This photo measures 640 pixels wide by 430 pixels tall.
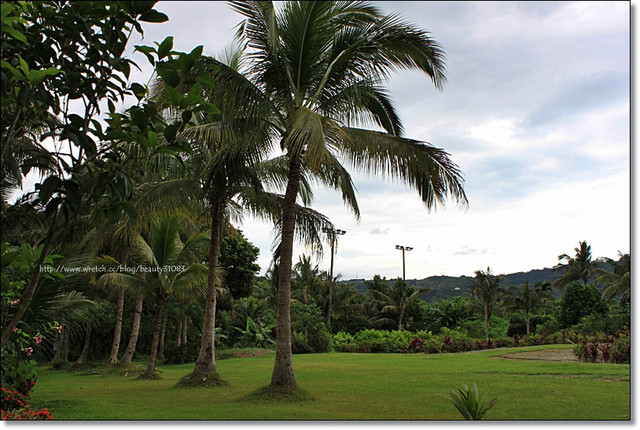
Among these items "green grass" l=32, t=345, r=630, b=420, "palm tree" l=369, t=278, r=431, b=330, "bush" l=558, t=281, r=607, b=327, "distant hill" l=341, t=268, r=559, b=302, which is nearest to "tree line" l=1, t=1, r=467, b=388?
"green grass" l=32, t=345, r=630, b=420

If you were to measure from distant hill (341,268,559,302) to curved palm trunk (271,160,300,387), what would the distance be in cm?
2743

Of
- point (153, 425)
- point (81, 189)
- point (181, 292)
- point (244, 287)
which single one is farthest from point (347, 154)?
point (244, 287)

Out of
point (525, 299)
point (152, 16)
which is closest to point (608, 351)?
point (152, 16)

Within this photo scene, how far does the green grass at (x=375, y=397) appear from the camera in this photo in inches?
222

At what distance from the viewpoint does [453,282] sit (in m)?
45.2

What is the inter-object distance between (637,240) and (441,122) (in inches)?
142

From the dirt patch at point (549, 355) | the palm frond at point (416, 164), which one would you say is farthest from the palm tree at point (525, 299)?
the palm frond at point (416, 164)

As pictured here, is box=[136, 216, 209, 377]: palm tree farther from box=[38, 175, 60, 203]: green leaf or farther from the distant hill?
the distant hill

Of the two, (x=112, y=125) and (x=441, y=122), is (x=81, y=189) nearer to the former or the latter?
(x=112, y=125)

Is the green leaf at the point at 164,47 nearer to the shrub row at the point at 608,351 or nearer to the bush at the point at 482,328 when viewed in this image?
the shrub row at the point at 608,351

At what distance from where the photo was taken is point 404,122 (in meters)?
8.27

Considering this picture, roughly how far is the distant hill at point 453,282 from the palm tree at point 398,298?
479 centimetres

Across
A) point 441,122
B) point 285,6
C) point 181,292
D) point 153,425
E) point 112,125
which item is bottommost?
point 153,425

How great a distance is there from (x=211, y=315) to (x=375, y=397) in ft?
12.0
